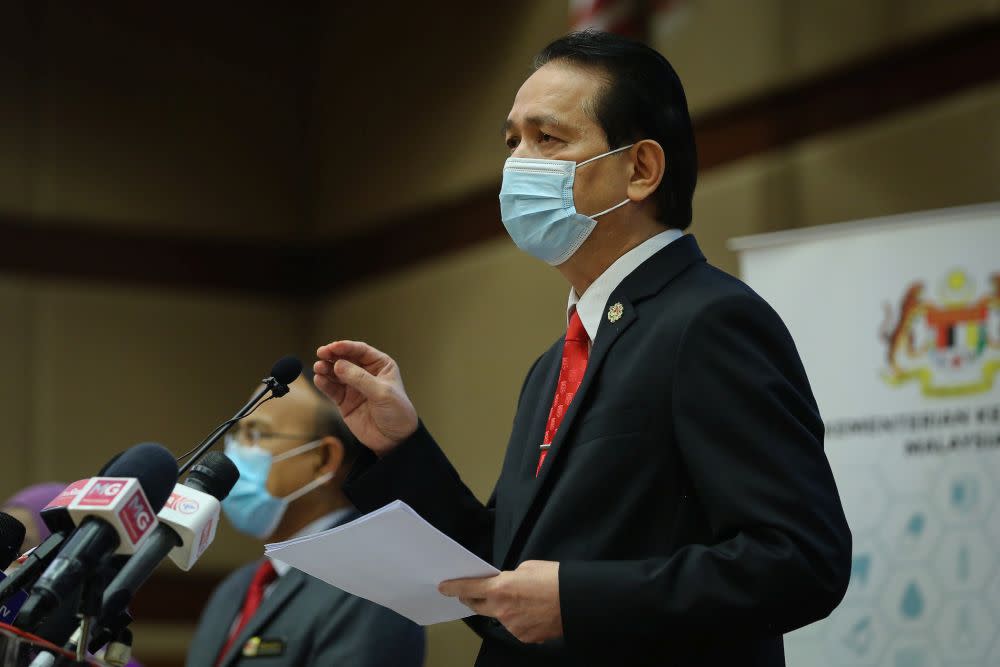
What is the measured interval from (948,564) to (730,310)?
1.75 m

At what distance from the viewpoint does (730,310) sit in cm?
174

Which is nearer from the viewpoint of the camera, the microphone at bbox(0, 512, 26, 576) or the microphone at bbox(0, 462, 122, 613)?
the microphone at bbox(0, 462, 122, 613)

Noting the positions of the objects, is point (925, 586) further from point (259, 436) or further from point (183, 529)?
point (183, 529)

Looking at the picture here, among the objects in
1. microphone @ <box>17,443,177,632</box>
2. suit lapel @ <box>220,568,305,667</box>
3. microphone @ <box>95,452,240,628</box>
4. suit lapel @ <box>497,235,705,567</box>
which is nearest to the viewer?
microphone @ <box>17,443,177,632</box>

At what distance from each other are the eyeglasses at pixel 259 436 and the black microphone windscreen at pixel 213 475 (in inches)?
75.6

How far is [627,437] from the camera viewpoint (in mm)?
1739

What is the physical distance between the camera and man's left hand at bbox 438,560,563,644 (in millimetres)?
1633

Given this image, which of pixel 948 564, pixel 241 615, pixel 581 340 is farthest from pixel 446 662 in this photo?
pixel 581 340

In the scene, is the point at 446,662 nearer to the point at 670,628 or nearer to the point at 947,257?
the point at 947,257

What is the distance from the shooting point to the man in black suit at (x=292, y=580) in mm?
3117

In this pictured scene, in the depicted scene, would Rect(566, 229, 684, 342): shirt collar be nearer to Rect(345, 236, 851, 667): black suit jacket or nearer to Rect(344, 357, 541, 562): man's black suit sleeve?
Rect(345, 236, 851, 667): black suit jacket

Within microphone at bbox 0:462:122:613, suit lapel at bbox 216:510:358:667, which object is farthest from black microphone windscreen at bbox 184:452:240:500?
suit lapel at bbox 216:510:358:667

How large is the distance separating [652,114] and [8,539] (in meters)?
1.16

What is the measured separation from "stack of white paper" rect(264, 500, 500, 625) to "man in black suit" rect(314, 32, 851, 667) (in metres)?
0.05
